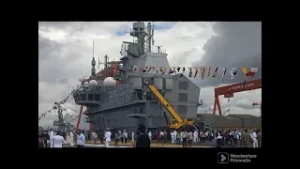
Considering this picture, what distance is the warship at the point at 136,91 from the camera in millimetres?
9805

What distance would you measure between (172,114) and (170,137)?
56 centimetres

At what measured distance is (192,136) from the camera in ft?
31.9

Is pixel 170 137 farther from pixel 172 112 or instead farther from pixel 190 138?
pixel 172 112

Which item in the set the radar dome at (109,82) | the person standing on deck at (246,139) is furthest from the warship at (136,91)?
the person standing on deck at (246,139)

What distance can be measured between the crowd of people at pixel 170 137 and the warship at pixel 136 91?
0.30 m

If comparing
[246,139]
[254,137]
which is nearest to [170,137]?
[246,139]

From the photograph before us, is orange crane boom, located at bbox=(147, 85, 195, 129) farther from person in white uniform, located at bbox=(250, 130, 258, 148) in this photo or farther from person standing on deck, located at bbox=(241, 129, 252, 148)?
person in white uniform, located at bbox=(250, 130, 258, 148)

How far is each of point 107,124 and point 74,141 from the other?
53.9 inches

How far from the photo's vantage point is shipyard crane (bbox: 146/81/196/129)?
10.1 metres

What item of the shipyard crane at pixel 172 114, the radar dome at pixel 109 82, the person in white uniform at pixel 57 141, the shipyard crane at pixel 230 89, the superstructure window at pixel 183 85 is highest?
the radar dome at pixel 109 82

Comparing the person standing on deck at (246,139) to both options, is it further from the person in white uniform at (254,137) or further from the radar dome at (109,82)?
the radar dome at (109,82)

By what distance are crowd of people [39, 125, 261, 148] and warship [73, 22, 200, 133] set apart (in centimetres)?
30
